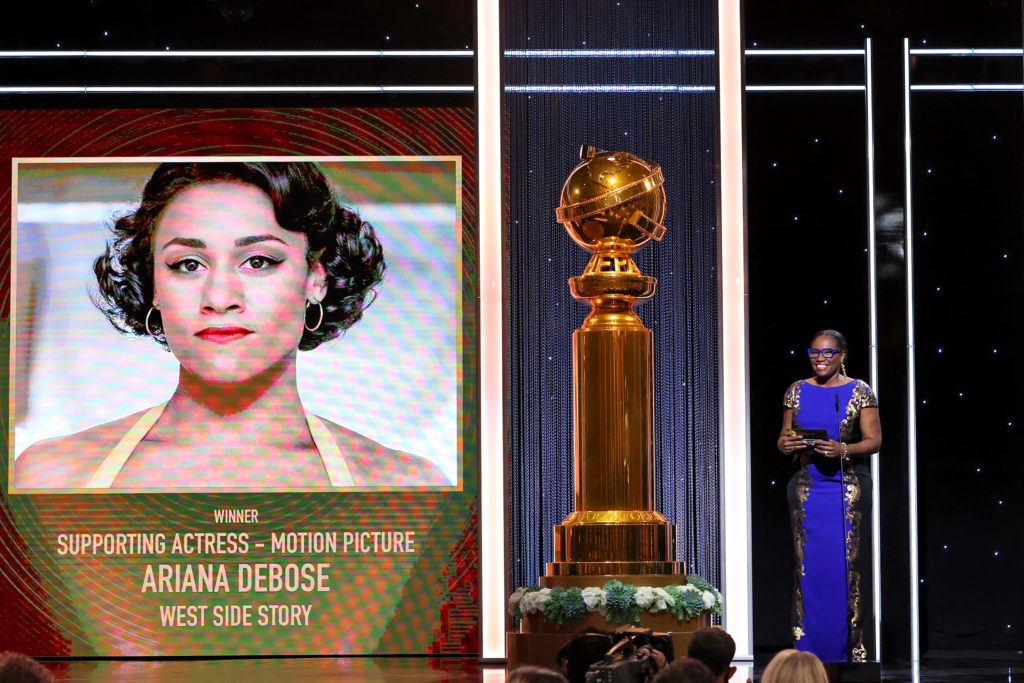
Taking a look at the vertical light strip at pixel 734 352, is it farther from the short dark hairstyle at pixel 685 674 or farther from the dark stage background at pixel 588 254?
the short dark hairstyle at pixel 685 674

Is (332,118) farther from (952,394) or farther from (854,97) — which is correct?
(952,394)

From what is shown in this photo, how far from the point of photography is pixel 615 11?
6.52 meters

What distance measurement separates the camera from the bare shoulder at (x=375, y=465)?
6.81 metres

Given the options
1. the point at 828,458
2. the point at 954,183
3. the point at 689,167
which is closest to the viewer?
the point at 828,458

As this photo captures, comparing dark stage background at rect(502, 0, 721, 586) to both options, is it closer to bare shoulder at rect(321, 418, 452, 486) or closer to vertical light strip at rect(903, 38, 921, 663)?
bare shoulder at rect(321, 418, 452, 486)

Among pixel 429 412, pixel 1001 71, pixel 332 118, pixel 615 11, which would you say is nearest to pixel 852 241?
pixel 1001 71

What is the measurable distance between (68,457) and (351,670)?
1961 millimetres

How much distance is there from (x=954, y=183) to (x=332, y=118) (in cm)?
325

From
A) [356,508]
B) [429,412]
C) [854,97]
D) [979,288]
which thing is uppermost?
[854,97]

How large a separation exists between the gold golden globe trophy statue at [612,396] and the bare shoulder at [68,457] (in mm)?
2968

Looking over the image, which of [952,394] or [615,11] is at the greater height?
[615,11]

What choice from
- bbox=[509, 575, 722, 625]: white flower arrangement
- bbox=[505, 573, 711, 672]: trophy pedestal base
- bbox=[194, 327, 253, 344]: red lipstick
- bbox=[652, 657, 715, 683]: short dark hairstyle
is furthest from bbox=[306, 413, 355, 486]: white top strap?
bbox=[652, 657, 715, 683]: short dark hairstyle

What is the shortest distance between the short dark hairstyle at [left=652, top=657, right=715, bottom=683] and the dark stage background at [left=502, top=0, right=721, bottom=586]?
4165 millimetres

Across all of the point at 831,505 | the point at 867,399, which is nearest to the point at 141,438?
the point at 831,505
